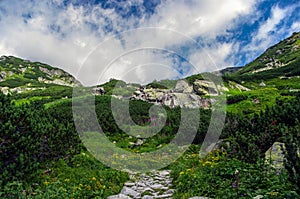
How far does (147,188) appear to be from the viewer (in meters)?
10.6

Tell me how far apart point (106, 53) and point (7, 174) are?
7.85 meters

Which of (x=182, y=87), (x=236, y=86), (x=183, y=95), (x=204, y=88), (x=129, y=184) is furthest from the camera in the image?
(x=236, y=86)

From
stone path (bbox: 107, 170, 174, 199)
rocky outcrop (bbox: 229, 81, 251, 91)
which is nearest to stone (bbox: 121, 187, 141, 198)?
stone path (bbox: 107, 170, 174, 199)

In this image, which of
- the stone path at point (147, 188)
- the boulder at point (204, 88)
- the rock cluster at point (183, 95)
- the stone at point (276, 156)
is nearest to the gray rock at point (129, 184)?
the stone path at point (147, 188)

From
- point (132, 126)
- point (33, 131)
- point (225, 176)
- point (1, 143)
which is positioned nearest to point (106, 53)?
point (33, 131)

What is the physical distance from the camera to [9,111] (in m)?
8.77

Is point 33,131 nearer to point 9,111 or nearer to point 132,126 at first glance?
point 9,111

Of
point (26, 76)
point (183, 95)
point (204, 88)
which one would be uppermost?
point (26, 76)

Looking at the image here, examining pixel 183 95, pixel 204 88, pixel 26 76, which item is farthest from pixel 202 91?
pixel 26 76

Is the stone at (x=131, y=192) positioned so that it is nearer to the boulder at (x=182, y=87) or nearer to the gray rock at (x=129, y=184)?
the gray rock at (x=129, y=184)

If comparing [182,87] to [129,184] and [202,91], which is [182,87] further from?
[129,184]

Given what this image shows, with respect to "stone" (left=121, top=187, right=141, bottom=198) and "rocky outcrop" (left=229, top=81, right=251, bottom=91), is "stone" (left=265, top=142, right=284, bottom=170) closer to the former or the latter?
"stone" (left=121, top=187, right=141, bottom=198)

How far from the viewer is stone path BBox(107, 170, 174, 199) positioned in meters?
9.18

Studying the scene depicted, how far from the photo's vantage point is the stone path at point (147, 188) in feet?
30.1
